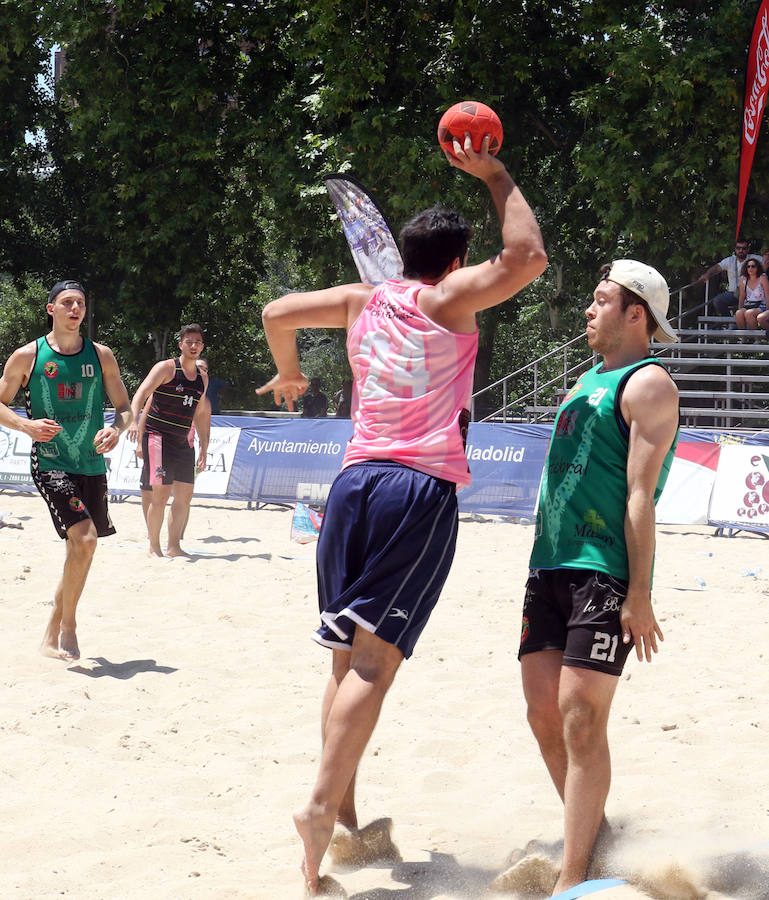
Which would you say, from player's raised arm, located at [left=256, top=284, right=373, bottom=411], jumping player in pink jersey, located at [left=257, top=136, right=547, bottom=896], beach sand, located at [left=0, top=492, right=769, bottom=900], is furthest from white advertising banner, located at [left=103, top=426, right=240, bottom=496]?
jumping player in pink jersey, located at [left=257, top=136, right=547, bottom=896]

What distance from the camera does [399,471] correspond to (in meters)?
2.90

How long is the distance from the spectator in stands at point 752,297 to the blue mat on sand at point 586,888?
14477mm

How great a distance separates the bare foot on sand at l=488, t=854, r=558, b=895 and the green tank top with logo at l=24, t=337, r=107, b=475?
345 cm

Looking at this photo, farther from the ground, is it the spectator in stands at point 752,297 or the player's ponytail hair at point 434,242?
the spectator in stands at point 752,297

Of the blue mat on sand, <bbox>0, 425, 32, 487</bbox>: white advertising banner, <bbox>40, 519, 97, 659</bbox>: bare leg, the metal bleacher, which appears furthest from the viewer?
the metal bleacher

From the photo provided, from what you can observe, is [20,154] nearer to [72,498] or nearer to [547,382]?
[547,382]

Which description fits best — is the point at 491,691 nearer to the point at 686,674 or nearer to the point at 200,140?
the point at 686,674

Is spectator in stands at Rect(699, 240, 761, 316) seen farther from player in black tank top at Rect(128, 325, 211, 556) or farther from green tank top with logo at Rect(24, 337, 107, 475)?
green tank top with logo at Rect(24, 337, 107, 475)

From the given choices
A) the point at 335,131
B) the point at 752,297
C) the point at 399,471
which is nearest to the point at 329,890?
the point at 399,471

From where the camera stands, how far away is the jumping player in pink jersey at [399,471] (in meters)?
2.81

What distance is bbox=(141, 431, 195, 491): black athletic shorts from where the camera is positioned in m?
9.19

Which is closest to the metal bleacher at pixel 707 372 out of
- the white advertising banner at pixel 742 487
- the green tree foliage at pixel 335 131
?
the green tree foliage at pixel 335 131

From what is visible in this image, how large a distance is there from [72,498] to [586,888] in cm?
362

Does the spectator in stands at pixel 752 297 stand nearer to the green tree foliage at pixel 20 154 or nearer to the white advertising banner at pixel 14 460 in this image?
the white advertising banner at pixel 14 460
